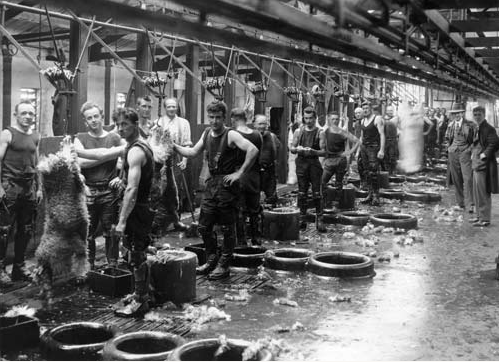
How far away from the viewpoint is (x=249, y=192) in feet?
31.2

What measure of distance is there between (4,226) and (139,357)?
3.47 metres

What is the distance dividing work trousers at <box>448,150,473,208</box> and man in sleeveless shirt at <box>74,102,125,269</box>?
315 inches

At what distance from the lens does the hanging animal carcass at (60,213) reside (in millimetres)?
5898

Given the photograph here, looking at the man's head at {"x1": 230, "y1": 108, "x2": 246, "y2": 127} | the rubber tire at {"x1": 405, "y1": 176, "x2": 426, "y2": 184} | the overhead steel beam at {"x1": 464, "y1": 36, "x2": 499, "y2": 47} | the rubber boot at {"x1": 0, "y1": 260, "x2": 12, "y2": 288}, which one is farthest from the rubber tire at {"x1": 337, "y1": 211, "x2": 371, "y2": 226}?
the rubber tire at {"x1": 405, "y1": 176, "x2": 426, "y2": 184}

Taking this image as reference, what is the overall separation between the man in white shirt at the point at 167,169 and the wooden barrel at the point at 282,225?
4.93 ft

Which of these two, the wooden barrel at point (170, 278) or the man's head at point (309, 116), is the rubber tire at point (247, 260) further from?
the man's head at point (309, 116)

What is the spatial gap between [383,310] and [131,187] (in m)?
3.00

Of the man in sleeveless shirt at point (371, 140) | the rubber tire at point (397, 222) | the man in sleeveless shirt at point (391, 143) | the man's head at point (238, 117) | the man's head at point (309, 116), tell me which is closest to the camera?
the man's head at point (238, 117)

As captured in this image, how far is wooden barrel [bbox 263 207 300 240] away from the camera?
33.4ft

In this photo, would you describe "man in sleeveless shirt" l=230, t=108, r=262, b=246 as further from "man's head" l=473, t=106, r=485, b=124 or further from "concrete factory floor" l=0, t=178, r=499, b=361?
"man's head" l=473, t=106, r=485, b=124

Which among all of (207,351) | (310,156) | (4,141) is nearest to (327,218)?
(310,156)

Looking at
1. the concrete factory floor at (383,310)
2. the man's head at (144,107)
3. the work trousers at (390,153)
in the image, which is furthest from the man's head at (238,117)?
the work trousers at (390,153)

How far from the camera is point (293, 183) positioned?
57.5ft

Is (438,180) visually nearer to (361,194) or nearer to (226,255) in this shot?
(361,194)
